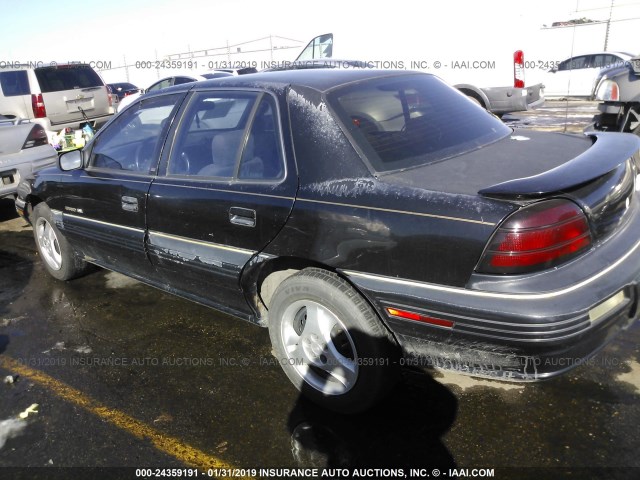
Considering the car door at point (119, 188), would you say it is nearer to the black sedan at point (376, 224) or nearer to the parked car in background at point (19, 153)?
the black sedan at point (376, 224)

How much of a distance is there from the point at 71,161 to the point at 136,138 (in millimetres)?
619

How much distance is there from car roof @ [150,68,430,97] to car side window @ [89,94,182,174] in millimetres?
305

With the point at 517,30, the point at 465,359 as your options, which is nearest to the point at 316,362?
the point at 465,359

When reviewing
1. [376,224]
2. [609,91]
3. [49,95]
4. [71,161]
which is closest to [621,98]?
[609,91]

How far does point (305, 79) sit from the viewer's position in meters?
2.84

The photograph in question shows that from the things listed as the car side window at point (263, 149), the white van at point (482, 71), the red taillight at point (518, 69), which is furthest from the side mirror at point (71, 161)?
the red taillight at point (518, 69)

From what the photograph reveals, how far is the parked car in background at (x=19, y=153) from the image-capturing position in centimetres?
624

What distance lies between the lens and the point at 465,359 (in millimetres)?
2209

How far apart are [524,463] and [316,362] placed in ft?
3.55

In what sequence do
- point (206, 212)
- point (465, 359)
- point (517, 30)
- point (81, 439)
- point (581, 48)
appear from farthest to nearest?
1. point (581, 48)
2. point (517, 30)
3. point (206, 212)
4. point (81, 439)
5. point (465, 359)

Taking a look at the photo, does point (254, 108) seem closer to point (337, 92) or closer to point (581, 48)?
point (337, 92)

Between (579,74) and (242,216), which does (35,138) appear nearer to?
(242,216)

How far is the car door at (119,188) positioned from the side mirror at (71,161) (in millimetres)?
56

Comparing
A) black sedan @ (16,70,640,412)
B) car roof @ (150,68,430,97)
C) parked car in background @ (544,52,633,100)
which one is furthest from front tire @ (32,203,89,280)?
parked car in background @ (544,52,633,100)
